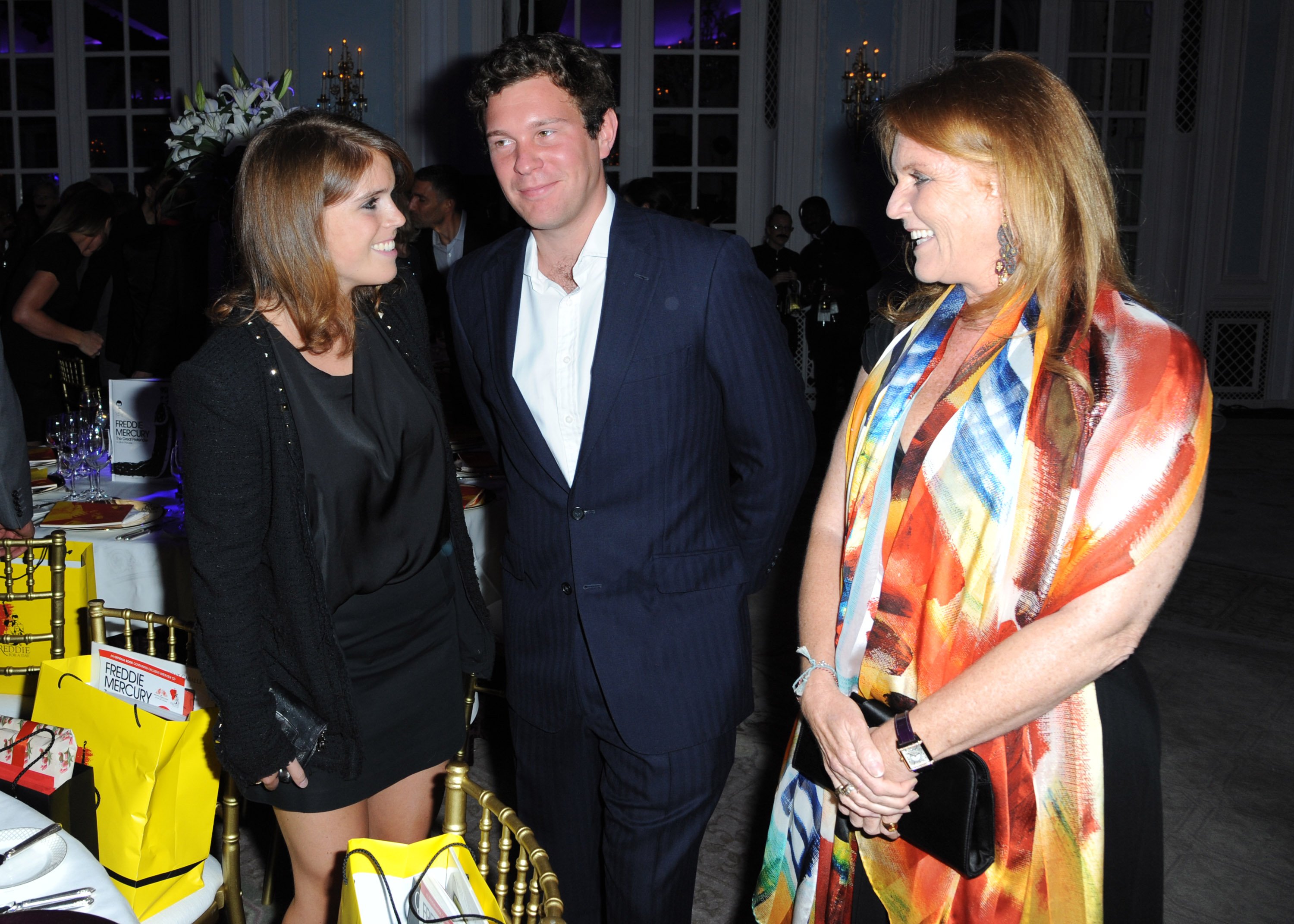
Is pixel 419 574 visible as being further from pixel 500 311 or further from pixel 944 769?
pixel 944 769

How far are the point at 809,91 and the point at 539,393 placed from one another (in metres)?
6.93

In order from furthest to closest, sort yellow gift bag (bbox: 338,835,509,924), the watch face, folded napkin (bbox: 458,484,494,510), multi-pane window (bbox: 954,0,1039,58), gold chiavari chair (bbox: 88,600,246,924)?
1. multi-pane window (bbox: 954,0,1039,58)
2. folded napkin (bbox: 458,484,494,510)
3. gold chiavari chair (bbox: 88,600,246,924)
4. the watch face
5. yellow gift bag (bbox: 338,835,509,924)

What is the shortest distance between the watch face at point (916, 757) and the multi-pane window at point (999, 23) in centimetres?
813

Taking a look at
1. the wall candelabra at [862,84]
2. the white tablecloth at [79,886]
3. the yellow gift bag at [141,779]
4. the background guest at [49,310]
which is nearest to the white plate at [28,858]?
the white tablecloth at [79,886]

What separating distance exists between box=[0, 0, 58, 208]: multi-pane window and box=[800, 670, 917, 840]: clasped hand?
9.25 meters

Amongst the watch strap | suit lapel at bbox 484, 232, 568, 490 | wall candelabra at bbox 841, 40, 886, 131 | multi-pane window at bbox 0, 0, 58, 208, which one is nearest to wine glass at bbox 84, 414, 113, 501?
suit lapel at bbox 484, 232, 568, 490

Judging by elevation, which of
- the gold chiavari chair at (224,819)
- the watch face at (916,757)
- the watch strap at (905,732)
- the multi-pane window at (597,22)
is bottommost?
the gold chiavari chair at (224,819)

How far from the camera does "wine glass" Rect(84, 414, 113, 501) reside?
8.91 ft

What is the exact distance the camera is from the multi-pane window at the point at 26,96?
331 inches

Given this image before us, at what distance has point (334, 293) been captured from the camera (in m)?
1.51

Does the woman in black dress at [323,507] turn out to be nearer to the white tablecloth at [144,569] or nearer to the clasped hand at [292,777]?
the clasped hand at [292,777]

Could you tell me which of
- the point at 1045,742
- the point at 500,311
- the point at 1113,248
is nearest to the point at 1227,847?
the point at 1045,742

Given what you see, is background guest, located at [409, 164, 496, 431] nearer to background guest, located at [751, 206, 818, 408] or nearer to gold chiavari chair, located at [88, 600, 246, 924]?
gold chiavari chair, located at [88, 600, 246, 924]

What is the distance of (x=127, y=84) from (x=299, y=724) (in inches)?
340
